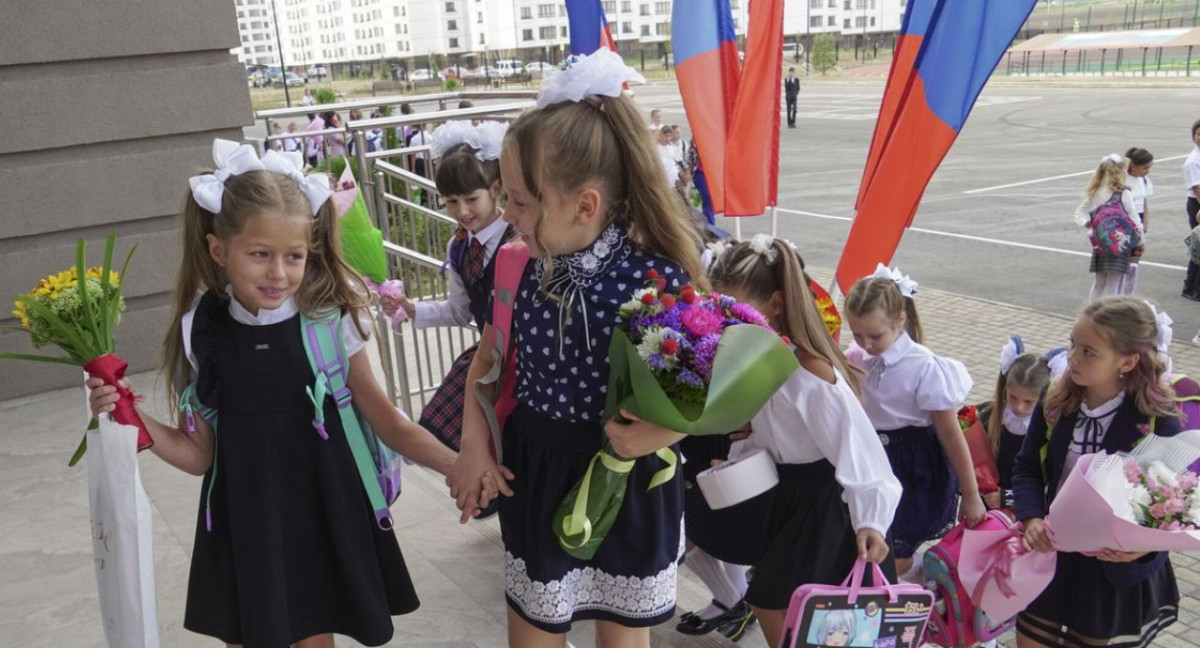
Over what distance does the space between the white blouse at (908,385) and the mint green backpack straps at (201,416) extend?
2121 millimetres

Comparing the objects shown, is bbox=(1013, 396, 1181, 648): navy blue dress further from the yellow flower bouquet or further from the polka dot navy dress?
the yellow flower bouquet

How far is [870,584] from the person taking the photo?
255cm

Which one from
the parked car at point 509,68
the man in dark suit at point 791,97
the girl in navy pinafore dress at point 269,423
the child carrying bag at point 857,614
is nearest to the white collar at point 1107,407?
the child carrying bag at point 857,614

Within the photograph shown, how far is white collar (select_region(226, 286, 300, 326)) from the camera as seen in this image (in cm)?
243

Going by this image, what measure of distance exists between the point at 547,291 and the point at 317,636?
3.93 ft

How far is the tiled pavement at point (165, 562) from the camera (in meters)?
3.34

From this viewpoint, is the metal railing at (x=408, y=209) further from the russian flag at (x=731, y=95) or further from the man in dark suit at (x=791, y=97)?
the man in dark suit at (x=791, y=97)

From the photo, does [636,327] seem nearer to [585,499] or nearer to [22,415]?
[585,499]

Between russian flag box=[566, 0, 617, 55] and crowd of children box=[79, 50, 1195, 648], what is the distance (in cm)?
225

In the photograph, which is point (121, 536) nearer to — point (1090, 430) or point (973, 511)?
point (973, 511)

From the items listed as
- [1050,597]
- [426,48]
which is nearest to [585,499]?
[1050,597]

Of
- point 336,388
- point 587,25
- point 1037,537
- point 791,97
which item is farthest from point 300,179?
point 791,97

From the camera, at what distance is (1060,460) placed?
289cm

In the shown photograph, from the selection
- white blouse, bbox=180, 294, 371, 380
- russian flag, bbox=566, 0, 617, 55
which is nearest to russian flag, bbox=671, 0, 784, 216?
russian flag, bbox=566, 0, 617, 55
